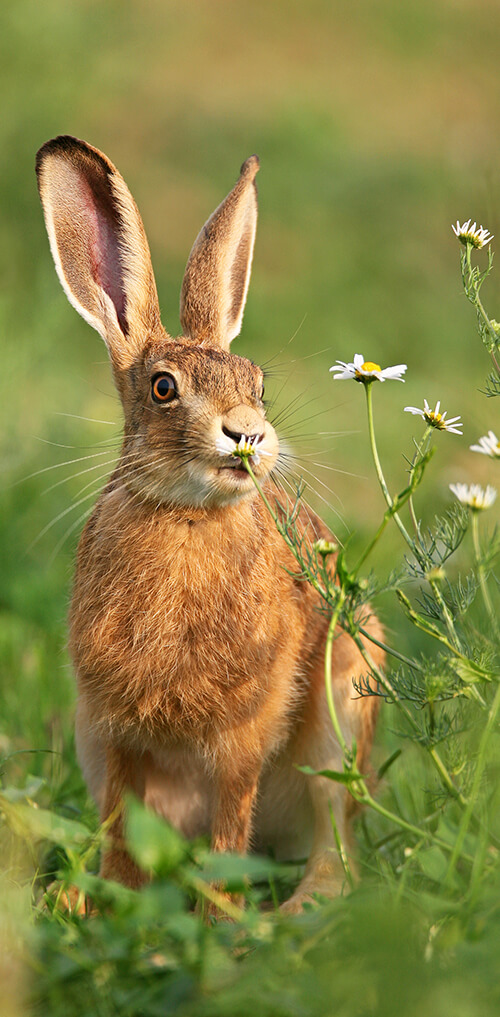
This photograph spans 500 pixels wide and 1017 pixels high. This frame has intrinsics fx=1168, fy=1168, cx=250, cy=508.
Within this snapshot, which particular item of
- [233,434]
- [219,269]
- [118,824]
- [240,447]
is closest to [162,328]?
[219,269]

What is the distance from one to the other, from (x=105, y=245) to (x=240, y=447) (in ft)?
4.11

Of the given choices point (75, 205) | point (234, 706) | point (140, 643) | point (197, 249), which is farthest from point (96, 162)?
point (234, 706)

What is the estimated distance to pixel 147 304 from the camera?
12.1 feet

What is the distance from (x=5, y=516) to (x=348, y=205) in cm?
585

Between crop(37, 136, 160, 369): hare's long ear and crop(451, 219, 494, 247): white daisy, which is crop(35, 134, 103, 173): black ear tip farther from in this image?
crop(451, 219, 494, 247): white daisy

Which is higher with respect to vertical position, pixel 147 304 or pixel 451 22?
pixel 451 22

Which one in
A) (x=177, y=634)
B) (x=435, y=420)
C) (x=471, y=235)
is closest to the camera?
(x=435, y=420)

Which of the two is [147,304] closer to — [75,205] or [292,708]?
[75,205]

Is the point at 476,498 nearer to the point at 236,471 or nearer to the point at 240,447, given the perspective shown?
the point at 240,447

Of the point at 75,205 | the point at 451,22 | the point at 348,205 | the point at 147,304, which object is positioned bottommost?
the point at 147,304

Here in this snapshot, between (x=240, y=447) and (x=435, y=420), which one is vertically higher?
(x=435, y=420)

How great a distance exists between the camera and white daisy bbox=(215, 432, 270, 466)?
9.36 feet

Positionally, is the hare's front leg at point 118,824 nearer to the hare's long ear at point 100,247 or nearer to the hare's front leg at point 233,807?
the hare's front leg at point 233,807

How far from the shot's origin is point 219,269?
3.83 m
